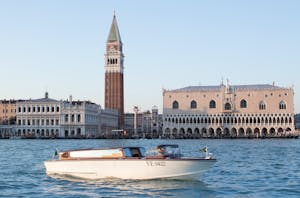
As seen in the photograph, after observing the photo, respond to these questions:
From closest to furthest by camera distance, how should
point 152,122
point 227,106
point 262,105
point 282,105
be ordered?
point 282,105
point 262,105
point 227,106
point 152,122

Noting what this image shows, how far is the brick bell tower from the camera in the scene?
137000 mm

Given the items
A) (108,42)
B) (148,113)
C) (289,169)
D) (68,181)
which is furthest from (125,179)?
(148,113)

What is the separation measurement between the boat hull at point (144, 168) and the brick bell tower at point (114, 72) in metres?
113

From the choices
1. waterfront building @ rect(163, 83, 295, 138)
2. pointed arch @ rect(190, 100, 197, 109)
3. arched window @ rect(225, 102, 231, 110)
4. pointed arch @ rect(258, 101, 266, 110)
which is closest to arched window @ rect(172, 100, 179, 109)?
waterfront building @ rect(163, 83, 295, 138)

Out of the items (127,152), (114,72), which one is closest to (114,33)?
(114,72)

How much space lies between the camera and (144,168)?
2280 cm

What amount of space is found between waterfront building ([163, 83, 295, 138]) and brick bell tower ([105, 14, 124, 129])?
16595 mm

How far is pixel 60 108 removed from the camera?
400 feet

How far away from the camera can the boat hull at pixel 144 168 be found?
22578 mm

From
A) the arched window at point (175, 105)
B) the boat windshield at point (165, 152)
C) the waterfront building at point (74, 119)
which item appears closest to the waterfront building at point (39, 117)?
the waterfront building at point (74, 119)

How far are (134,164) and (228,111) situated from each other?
333 feet

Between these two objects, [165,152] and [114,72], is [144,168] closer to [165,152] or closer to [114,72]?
[165,152]

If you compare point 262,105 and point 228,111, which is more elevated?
point 262,105

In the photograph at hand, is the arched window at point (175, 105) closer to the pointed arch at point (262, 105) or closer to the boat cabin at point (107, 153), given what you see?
the pointed arch at point (262, 105)
